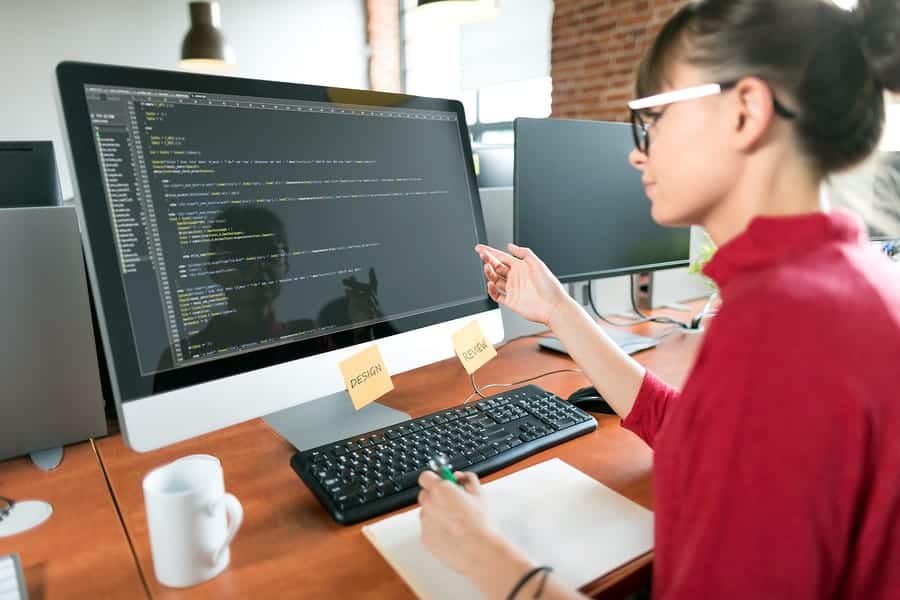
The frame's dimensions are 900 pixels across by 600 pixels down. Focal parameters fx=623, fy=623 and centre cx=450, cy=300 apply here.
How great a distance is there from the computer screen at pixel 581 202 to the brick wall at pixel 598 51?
3096 mm

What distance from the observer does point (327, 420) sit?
2.97 feet

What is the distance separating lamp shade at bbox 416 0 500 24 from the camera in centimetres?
287

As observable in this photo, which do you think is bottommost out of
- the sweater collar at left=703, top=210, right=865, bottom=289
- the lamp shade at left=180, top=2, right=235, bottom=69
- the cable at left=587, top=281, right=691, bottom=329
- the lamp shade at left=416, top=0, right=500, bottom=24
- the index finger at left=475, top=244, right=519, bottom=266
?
the cable at left=587, top=281, right=691, bottom=329

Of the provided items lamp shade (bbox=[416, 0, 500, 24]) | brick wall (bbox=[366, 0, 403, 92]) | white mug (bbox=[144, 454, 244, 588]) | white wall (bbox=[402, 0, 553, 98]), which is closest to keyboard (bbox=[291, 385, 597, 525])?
white mug (bbox=[144, 454, 244, 588])

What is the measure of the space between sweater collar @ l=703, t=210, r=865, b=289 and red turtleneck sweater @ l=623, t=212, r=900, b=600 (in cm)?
2

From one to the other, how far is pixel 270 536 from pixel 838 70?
688 mm

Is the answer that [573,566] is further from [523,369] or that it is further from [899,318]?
[523,369]

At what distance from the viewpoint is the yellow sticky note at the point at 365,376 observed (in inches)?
32.2

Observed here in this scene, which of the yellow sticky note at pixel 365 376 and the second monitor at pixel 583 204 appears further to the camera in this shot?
the second monitor at pixel 583 204

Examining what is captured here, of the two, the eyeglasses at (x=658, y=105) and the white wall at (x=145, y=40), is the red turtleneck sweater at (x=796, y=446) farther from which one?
the white wall at (x=145, y=40)

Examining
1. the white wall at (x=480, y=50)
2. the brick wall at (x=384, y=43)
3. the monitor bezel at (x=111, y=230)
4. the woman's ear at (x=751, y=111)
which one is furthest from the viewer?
the brick wall at (x=384, y=43)

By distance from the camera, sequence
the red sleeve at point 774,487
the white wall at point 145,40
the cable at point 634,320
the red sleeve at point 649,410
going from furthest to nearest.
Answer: the white wall at point 145,40
the cable at point 634,320
the red sleeve at point 649,410
the red sleeve at point 774,487

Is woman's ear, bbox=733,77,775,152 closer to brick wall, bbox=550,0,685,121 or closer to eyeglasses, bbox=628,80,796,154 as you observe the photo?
eyeglasses, bbox=628,80,796,154

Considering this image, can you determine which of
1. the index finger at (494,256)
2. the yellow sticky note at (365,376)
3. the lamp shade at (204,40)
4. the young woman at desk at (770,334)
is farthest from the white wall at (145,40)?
the young woman at desk at (770,334)
